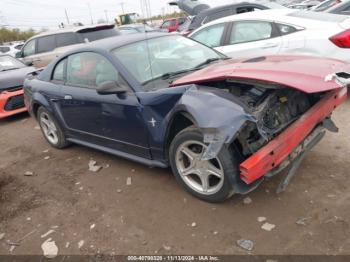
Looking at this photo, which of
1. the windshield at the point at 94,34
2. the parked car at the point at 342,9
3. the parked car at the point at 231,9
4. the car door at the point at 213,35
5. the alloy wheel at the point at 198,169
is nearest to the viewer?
the alloy wheel at the point at 198,169

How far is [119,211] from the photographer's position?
3535 millimetres

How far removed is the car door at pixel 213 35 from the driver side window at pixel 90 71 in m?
2.94

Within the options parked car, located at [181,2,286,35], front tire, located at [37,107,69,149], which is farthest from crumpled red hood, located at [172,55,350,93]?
parked car, located at [181,2,286,35]

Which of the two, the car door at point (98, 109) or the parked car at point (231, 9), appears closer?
the car door at point (98, 109)

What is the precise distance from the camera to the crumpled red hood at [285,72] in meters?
2.80

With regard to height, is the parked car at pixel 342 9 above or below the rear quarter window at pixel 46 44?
above

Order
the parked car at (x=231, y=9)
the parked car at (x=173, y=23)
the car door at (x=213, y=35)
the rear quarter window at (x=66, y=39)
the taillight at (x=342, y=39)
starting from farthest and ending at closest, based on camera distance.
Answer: the parked car at (x=173, y=23), the rear quarter window at (x=66, y=39), the parked car at (x=231, y=9), the car door at (x=213, y=35), the taillight at (x=342, y=39)

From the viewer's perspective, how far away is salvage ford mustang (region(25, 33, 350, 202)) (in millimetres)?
2869

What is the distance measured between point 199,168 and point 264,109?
0.83 m

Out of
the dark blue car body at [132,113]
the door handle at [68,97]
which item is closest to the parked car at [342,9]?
the dark blue car body at [132,113]

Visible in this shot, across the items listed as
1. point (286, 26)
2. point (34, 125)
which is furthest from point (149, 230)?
point (34, 125)

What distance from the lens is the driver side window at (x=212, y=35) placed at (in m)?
6.64

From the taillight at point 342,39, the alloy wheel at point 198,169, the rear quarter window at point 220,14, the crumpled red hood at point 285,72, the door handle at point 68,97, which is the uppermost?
the rear quarter window at point 220,14

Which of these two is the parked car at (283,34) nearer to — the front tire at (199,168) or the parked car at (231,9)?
the parked car at (231,9)
